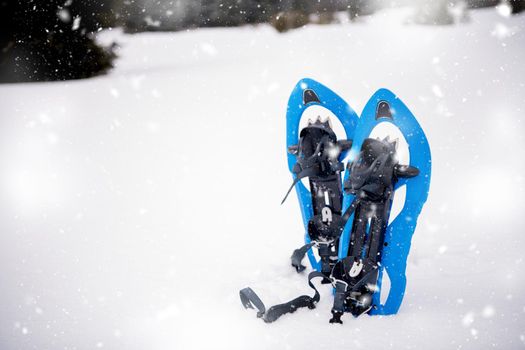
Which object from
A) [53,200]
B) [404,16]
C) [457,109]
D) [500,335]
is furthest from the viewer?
[404,16]

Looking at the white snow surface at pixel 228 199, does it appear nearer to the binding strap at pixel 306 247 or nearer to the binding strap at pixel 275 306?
the binding strap at pixel 275 306

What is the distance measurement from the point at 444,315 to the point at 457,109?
3.82m

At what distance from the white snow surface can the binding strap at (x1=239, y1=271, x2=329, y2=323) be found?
0.06 m

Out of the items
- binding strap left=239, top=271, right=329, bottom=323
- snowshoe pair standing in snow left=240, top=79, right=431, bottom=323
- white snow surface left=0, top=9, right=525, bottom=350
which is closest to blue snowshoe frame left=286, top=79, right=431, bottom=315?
snowshoe pair standing in snow left=240, top=79, right=431, bottom=323

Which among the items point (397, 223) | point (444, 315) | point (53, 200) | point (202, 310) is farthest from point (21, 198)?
point (444, 315)

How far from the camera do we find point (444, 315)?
2160 millimetres

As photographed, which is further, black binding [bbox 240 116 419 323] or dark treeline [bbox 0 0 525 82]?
dark treeline [bbox 0 0 525 82]

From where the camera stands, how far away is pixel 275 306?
2.26 metres

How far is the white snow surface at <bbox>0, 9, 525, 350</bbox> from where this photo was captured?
7.30ft

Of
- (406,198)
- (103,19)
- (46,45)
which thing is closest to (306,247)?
(406,198)

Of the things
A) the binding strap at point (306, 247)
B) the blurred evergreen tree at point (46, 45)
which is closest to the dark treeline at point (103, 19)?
the blurred evergreen tree at point (46, 45)

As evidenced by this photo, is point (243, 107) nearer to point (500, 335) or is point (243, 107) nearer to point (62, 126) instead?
point (62, 126)

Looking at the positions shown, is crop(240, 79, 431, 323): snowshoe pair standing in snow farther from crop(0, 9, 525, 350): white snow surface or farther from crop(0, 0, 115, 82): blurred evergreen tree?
crop(0, 0, 115, 82): blurred evergreen tree

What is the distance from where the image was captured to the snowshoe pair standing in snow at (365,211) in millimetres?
2059
